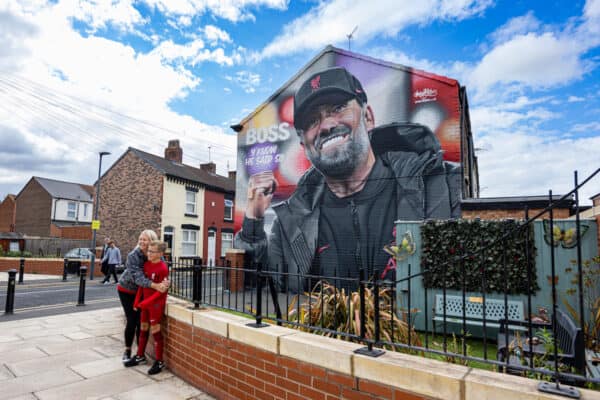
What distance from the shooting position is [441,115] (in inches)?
418

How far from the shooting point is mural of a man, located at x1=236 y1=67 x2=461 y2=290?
35.2 ft

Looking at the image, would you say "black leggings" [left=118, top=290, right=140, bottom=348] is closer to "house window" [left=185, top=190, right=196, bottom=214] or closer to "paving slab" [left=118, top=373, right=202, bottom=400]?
"paving slab" [left=118, top=373, right=202, bottom=400]

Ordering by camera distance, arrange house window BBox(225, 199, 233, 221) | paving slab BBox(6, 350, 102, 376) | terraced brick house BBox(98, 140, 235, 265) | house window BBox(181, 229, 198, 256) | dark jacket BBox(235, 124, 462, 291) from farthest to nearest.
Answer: house window BBox(225, 199, 233, 221) < house window BBox(181, 229, 198, 256) < terraced brick house BBox(98, 140, 235, 265) < dark jacket BBox(235, 124, 462, 291) < paving slab BBox(6, 350, 102, 376)

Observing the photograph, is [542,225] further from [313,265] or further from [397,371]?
[313,265]

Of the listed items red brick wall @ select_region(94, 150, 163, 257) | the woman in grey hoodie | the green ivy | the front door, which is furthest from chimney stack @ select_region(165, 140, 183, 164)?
the woman in grey hoodie

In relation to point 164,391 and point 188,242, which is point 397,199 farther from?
point 188,242

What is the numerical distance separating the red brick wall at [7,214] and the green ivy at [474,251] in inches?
1807

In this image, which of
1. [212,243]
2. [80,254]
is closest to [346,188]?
[212,243]

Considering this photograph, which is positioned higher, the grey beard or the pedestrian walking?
the grey beard

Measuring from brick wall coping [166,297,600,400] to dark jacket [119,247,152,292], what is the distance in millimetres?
1504

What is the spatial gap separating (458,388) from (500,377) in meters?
0.30

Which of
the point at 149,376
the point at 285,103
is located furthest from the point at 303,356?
the point at 285,103

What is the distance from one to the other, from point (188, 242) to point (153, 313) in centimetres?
2041

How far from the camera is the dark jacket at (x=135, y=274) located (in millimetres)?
4602
